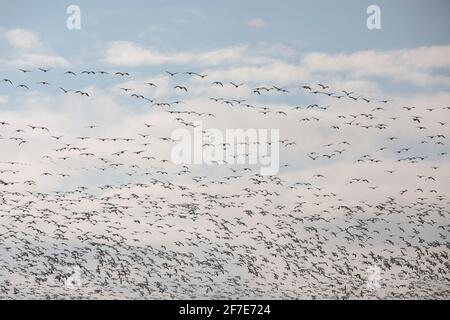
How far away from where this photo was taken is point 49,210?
334 ft

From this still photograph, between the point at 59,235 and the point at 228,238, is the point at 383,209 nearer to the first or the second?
the point at 228,238

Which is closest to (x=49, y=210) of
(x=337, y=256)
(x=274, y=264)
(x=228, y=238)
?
(x=228, y=238)
